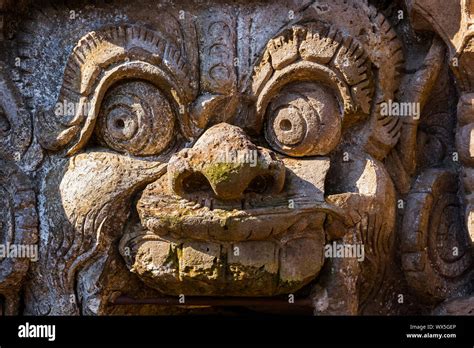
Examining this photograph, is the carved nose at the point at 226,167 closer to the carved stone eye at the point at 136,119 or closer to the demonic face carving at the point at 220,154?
the demonic face carving at the point at 220,154

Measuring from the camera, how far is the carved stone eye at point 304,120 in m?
5.07

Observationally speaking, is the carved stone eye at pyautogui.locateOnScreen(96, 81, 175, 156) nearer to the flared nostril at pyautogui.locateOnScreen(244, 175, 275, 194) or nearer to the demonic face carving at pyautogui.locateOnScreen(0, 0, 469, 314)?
the demonic face carving at pyautogui.locateOnScreen(0, 0, 469, 314)

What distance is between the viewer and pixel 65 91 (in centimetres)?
513

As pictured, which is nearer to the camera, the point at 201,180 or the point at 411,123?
the point at 201,180

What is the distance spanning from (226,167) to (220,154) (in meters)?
0.06

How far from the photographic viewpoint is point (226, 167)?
189 inches

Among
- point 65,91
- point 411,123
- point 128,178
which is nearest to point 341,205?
point 411,123

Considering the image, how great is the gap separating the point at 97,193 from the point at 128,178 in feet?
0.47

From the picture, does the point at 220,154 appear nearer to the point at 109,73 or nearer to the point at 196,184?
the point at 196,184

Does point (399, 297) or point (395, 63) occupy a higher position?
point (395, 63)

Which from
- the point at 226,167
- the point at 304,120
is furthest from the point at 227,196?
the point at 304,120

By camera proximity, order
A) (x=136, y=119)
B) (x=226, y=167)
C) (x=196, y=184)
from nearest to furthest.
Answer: (x=226, y=167)
(x=196, y=184)
(x=136, y=119)

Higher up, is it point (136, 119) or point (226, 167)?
point (136, 119)

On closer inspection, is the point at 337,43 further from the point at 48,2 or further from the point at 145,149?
the point at 48,2
